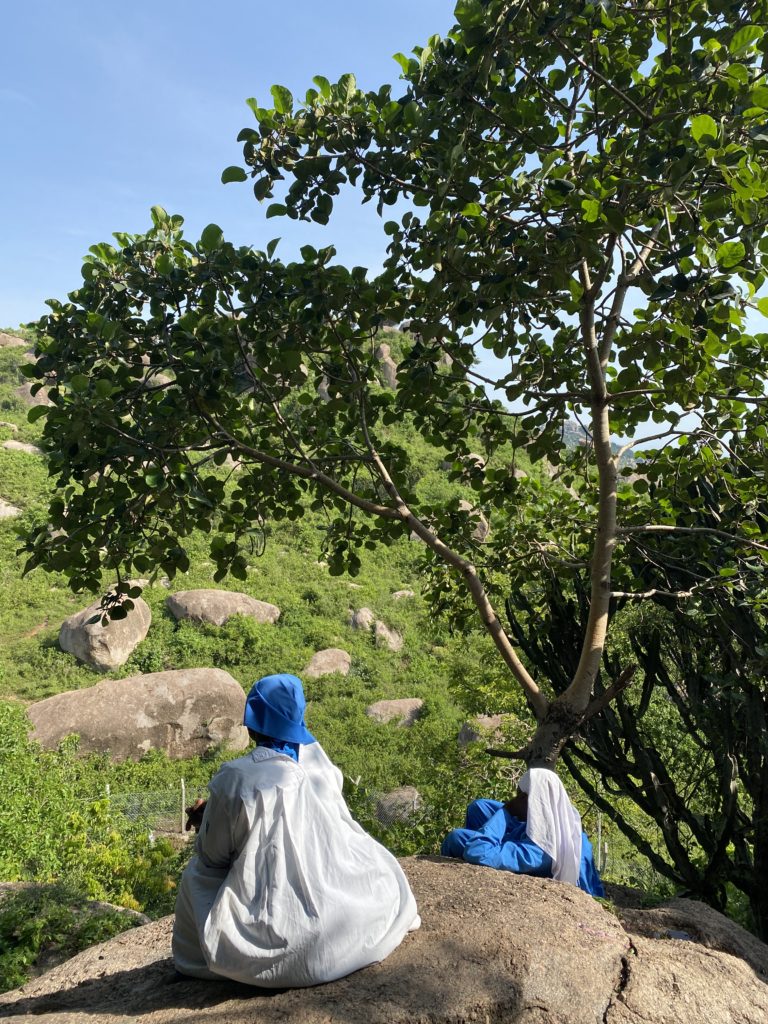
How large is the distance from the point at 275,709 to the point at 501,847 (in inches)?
64.5

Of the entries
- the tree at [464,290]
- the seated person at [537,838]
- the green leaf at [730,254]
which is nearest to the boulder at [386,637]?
the tree at [464,290]

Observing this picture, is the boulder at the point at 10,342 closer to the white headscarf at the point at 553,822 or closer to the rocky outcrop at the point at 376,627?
the rocky outcrop at the point at 376,627

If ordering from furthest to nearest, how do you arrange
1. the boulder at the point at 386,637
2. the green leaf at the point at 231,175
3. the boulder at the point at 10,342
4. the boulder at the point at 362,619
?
1. the boulder at the point at 10,342
2. the boulder at the point at 362,619
3. the boulder at the point at 386,637
4. the green leaf at the point at 231,175

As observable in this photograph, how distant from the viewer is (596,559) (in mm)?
4516

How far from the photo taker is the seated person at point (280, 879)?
2.79 m

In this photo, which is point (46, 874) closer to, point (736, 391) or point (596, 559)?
point (596, 559)

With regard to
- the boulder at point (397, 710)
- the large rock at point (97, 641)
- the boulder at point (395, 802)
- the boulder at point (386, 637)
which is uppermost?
the boulder at point (386, 637)

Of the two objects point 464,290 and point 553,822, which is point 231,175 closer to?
point 464,290

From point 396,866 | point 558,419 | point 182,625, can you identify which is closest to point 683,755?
point 558,419

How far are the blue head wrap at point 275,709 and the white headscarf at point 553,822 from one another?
4.68 ft

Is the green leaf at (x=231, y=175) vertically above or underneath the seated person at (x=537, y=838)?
above

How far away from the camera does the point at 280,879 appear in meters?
2.83

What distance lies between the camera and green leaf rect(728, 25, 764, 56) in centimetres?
306

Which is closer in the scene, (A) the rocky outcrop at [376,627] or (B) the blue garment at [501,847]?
(B) the blue garment at [501,847]
